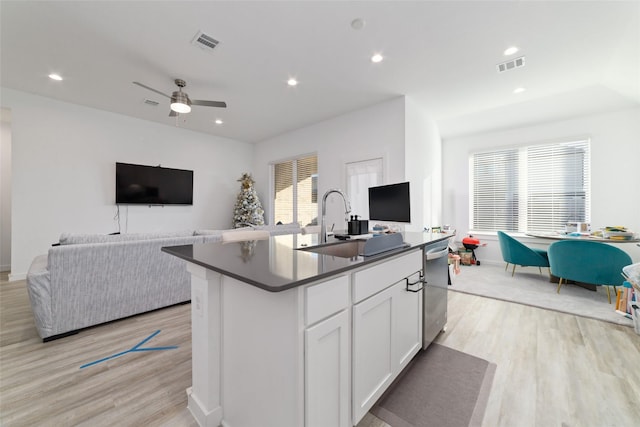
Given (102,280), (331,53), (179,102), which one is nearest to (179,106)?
(179,102)

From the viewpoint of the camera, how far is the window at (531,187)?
4.38 metres

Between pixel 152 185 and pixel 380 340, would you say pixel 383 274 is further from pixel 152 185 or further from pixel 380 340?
pixel 152 185

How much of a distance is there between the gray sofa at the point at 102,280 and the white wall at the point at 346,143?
2.68m

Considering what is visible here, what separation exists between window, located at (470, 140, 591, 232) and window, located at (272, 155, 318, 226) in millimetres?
3627

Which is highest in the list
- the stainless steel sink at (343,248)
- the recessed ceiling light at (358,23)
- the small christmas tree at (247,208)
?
the recessed ceiling light at (358,23)

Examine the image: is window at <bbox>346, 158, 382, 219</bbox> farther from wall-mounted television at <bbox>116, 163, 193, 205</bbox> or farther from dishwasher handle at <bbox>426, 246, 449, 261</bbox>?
wall-mounted television at <bbox>116, 163, 193, 205</bbox>

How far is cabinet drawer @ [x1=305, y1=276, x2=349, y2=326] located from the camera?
90cm

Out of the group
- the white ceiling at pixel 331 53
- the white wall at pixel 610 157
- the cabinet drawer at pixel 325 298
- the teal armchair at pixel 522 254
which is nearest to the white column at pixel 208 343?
the cabinet drawer at pixel 325 298

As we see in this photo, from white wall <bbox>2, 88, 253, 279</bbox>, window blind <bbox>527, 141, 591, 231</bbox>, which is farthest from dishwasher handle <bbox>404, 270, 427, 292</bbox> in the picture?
white wall <bbox>2, 88, 253, 279</bbox>

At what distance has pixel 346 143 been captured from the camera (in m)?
4.53

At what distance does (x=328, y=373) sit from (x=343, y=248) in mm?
987

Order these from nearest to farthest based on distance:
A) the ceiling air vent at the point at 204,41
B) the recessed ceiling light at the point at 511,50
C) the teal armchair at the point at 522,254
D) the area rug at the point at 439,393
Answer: the area rug at the point at 439,393 → the ceiling air vent at the point at 204,41 → the recessed ceiling light at the point at 511,50 → the teal armchair at the point at 522,254

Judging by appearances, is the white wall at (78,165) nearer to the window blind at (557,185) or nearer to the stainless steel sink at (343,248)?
the stainless steel sink at (343,248)

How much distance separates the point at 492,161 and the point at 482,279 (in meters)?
2.79
